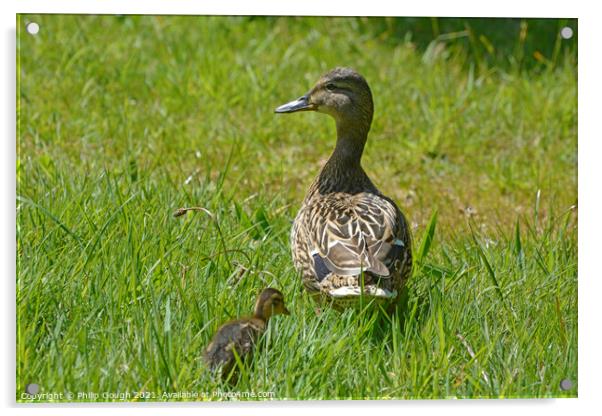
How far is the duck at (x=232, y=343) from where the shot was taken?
4727mm

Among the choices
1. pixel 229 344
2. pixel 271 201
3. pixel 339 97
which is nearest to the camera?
pixel 229 344

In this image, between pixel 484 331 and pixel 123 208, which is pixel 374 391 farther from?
pixel 123 208

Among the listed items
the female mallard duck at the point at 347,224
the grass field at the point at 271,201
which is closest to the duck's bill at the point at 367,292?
the female mallard duck at the point at 347,224

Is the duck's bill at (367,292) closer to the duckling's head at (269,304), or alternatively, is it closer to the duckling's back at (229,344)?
the duckling's head at (269,304)

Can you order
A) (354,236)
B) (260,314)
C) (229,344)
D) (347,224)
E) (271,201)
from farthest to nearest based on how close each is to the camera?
(271,201)
(347,224)
(354,236)
(260,314)
(229,344)

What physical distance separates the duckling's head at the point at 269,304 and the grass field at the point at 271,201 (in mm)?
86

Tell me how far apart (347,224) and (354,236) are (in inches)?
4.9

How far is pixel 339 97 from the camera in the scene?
19.7 ft

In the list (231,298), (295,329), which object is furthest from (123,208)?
(295,329)

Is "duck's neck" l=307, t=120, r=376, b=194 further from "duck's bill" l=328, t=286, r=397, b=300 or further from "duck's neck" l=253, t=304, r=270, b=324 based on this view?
"duck's neck" l=253, t=304, r=270, b=324

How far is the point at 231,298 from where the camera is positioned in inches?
204

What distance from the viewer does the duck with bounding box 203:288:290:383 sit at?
15.5ft

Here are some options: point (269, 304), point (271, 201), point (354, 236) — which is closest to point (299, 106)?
point (271, 201)

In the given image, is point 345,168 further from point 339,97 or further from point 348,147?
point 339,97
